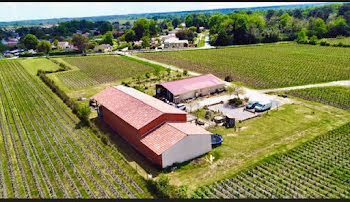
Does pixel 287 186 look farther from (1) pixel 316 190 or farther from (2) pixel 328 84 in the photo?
(2) pixel 328 84

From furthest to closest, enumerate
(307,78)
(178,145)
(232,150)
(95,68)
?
(95,68)
(307,78)
(232,150)
(178,145)

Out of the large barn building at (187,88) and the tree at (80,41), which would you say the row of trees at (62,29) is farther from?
the large barn building at (187,88)

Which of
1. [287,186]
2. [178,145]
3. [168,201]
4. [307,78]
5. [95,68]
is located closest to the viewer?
[168,201]

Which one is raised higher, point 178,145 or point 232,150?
point 178,145

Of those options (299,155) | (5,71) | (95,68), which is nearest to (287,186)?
(299,155)

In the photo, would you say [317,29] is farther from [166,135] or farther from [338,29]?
[166,135]

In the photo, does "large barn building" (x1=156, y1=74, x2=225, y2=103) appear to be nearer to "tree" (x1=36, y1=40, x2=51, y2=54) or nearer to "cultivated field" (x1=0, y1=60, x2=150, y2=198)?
"cultivated field" (x1=0, y1=60, x2=150, y2=198)

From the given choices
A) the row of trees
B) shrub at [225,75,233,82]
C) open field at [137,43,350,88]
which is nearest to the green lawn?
open field at [137,43,350,88]
